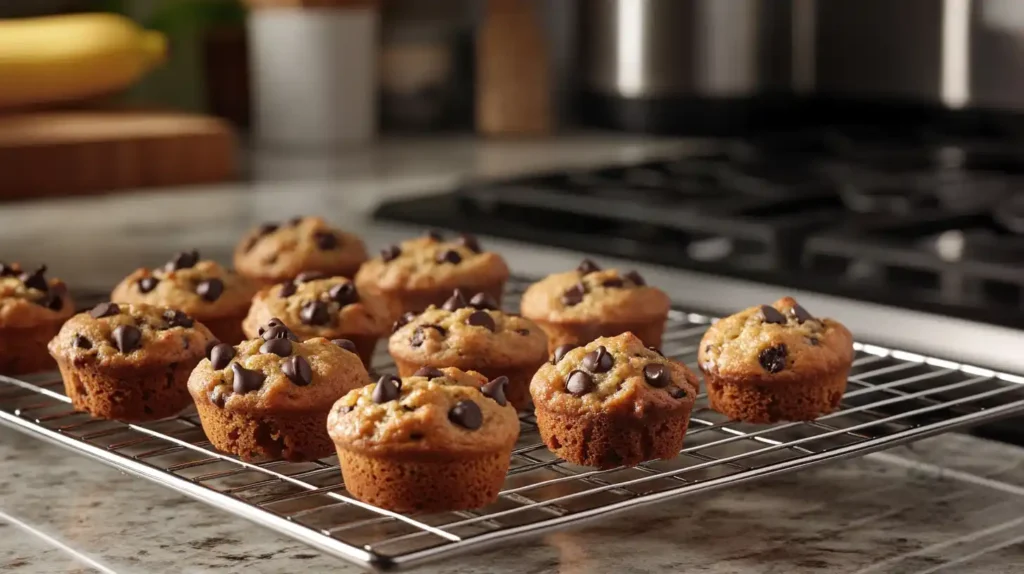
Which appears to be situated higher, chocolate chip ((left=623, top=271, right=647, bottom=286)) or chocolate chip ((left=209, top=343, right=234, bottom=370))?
chocolate chip ((left=623, top=271, right=647, bottom=286))

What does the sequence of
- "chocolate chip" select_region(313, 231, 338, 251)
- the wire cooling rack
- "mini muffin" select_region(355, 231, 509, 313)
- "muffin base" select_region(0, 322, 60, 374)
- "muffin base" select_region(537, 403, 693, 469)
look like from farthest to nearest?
A: "chocolate chip" select_region(313, 231, 338, 251) → "mini muffin" select_region(355, 231, 509, 313) → "muffin base" select_region(0, 322, 60, 374) → "muffin base" select_region(537, 403, 693, 469) → the wire cooling rack

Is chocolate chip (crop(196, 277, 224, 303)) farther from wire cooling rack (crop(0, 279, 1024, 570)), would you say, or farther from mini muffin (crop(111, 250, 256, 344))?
wire cooling rack (crop(0, 279, 1024, 570))

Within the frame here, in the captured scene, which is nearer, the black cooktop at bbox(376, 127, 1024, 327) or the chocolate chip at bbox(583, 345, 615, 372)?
the chocolate chip at bbox(583, 345, 615, 372)

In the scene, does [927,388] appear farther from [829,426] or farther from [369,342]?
[369,342]

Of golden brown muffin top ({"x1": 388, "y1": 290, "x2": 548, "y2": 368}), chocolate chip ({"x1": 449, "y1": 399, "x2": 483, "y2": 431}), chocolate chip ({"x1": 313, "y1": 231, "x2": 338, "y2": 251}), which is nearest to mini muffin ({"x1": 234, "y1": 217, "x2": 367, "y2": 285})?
chocolate chip ({"x1": 313, "y1": 231, "x2": 338, "y2": 251})

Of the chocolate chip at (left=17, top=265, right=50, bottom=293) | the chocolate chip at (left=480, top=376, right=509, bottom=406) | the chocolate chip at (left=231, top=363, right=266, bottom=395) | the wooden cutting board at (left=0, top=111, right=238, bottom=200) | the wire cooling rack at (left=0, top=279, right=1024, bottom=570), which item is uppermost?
the wooden cutting board at (left=0, top=111, right=238, bottom=200)

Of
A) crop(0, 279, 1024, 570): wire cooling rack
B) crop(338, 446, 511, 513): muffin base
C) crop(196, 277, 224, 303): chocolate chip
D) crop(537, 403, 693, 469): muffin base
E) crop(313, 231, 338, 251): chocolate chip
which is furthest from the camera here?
crop(313, 231, 338, 251): chocolate chip

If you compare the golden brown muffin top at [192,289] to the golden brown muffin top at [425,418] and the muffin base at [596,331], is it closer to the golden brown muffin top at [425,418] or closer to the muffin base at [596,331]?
the muffin base at [596,331]

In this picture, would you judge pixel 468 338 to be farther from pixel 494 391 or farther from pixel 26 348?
pixel 26 348
